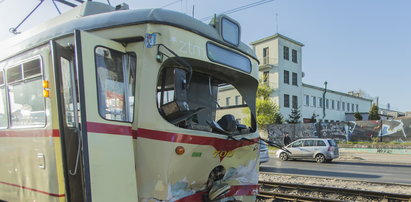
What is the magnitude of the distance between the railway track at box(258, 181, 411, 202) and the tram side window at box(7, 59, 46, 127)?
19.8 feet

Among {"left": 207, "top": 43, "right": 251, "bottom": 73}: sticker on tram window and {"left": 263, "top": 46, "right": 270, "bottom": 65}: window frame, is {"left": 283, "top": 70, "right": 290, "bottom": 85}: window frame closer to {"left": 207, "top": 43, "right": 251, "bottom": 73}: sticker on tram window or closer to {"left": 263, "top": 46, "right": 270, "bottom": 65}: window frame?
{"left": 263, "top": 46, "right": 270, "bottom": 65}: window frame

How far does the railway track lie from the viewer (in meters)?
7.38

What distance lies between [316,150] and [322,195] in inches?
437

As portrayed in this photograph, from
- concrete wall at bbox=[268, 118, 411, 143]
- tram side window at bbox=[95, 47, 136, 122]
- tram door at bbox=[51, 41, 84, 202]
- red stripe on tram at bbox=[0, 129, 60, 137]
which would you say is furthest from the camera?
concrete wall at bbox=[268, 118, 411, 143]

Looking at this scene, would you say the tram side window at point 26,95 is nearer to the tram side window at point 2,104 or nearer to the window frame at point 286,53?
the tram side window at point 2,104

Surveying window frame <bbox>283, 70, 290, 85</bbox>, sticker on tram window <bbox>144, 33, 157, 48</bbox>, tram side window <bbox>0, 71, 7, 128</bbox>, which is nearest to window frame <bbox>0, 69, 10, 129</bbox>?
tram side window <bbox>0, 71, 7, 128</bbox>

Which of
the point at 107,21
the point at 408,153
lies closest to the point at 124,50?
the point at 107,21

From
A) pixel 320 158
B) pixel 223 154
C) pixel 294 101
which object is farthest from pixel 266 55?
pixel 223 154

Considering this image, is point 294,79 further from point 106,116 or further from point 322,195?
point 106,116

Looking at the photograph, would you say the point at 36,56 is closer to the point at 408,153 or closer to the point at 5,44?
the point at 5,44

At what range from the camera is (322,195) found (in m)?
8.10

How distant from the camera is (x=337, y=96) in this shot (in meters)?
55.8

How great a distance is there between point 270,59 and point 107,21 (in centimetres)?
Result: 3965

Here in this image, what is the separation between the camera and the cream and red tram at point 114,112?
308cm
